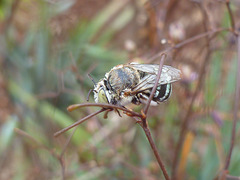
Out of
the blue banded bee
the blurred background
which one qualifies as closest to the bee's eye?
the blue banded bee

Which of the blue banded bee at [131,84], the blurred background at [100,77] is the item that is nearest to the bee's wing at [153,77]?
the blue banded bee at [131,84]

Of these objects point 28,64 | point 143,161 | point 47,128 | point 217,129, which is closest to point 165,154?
point 143,161

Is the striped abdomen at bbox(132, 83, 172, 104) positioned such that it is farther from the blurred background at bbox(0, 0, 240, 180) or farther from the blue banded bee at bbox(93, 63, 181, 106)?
the blurred background at bbox(0, 0, 240, 180)

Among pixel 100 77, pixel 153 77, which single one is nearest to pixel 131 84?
pixel 153 77

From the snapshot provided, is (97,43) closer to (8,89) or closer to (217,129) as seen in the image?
(8,89)

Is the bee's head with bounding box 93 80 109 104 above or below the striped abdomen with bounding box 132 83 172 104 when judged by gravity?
above

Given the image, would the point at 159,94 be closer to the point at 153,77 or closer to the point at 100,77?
the point at 153,77
